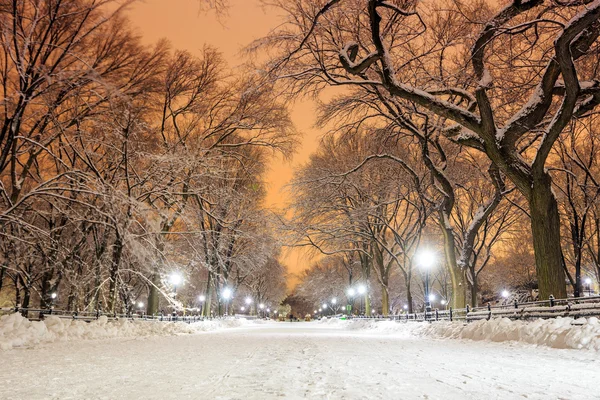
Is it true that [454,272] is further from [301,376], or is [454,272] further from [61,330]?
[61,330]

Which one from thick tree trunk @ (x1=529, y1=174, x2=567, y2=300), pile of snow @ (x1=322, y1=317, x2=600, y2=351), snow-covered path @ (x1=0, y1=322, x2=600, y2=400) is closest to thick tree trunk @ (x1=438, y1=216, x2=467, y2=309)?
pile of snow @ (x1=322, y1=317, x2=600, y2=351)

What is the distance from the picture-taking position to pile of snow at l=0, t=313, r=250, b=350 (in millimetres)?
9467

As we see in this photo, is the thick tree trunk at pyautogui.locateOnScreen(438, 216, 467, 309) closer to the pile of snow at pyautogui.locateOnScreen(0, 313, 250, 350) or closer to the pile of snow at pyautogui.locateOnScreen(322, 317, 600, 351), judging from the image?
the pile of snow at pyautogui.locateOnScreen(322, 317, 600, 351)

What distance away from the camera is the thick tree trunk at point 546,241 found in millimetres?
10742

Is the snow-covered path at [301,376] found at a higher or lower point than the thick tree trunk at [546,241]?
lower

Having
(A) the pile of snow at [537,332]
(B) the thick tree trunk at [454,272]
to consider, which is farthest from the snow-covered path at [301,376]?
(B) the thick tree trunk at [454,272]

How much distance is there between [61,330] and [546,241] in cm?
1410

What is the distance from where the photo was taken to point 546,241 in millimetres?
10812

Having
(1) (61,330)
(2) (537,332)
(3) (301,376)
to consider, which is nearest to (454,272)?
(2) (537,332)

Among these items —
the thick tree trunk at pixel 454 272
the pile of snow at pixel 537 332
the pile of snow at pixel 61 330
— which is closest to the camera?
the pile of snow at pixel 537 332

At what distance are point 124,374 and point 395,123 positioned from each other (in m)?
15.5

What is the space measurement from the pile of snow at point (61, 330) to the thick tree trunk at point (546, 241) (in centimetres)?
1354

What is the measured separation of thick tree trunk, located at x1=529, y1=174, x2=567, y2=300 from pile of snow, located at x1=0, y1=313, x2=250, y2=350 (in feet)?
44.4

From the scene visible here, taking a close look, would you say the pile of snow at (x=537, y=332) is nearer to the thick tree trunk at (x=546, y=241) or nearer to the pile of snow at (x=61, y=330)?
the thick tree trunk at (x=546, y=241)
